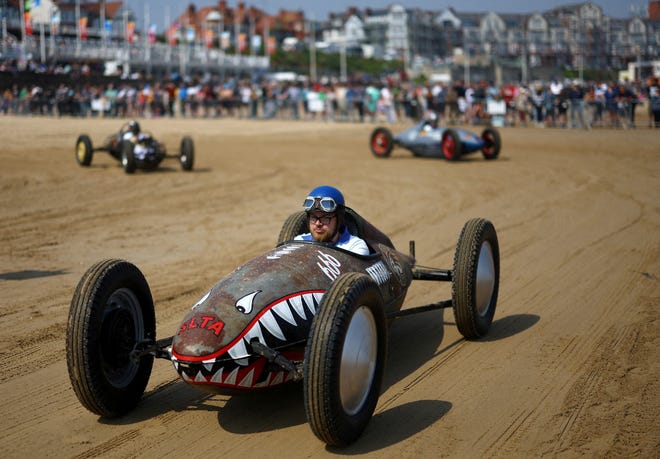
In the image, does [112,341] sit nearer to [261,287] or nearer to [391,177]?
[261,287]

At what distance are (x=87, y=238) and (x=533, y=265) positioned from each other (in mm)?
6884

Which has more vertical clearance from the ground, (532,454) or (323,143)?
(323,143)

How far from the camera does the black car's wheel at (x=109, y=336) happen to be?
18.1 ft

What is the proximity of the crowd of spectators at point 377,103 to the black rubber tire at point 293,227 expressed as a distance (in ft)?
87.6

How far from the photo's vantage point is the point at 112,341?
5.86 metres

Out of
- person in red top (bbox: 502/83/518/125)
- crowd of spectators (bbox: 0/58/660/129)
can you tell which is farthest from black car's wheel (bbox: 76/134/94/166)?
person in red top (bbox: 502/83/518/125)

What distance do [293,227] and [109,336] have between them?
2.35m

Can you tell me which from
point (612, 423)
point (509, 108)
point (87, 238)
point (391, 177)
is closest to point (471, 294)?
point (612, 423)

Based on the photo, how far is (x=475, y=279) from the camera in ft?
24.4

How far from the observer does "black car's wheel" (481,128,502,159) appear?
22984 millimetres

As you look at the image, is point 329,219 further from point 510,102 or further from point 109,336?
point 510,102

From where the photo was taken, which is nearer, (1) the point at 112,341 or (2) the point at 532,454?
(2) the point at 532,454

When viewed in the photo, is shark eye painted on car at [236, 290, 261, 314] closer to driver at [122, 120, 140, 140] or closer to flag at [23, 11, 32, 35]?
driver at [122, 120, 140, 140]

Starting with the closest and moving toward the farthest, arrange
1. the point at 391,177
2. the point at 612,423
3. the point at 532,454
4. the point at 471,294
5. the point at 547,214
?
1. the point at 532,454
2. the point at 612,423
3. the point at 471,294
4. the point at 547,214
5. the point at 391,177
